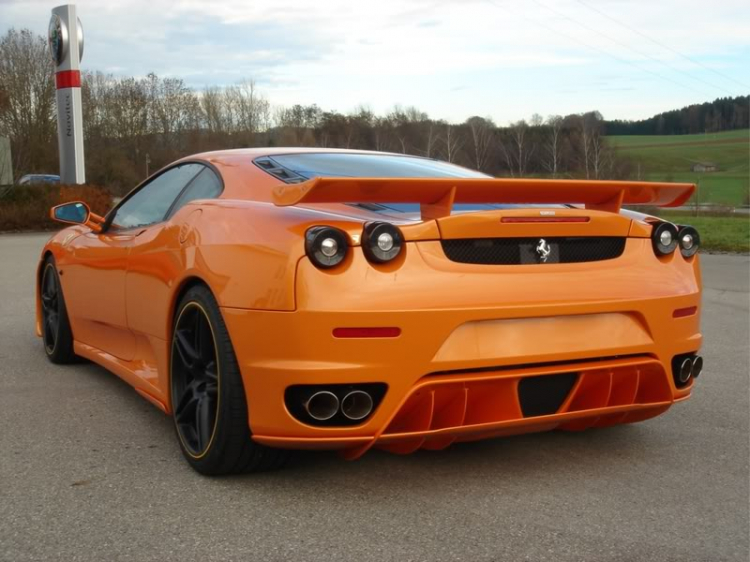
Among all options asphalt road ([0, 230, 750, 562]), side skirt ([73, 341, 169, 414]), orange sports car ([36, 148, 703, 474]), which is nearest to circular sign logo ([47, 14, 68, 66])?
side skirt ([73, 341, 169, 414])

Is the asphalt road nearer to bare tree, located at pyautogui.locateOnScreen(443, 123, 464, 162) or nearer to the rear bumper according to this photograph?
the rear bumper

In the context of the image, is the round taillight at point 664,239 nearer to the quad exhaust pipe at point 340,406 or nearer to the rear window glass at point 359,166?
the rear window glass at point 359,166

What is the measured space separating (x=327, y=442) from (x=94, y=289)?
2236 millimetres

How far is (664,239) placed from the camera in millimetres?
3369

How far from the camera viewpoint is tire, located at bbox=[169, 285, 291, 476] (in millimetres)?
3016

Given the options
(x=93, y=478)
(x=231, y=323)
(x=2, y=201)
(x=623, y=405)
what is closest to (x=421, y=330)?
(x=231, y=323)

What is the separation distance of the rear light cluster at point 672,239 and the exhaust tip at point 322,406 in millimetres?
1416

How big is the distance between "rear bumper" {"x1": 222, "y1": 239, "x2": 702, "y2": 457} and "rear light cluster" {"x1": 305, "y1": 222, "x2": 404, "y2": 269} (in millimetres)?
37

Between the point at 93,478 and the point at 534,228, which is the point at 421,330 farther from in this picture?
the point at 93,478

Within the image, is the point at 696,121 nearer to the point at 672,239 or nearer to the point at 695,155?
the point at 695,155

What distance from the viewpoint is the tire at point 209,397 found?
9.89ft

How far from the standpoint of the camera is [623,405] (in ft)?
10.7

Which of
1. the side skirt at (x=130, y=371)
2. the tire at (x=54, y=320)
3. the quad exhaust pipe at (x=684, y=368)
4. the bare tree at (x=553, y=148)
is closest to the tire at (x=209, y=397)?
the side skirt at (x=130, y=371)

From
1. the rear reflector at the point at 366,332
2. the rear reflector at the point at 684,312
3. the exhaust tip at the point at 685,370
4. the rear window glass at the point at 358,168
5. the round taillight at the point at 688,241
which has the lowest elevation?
the exhaust tip at the point at 685,370
